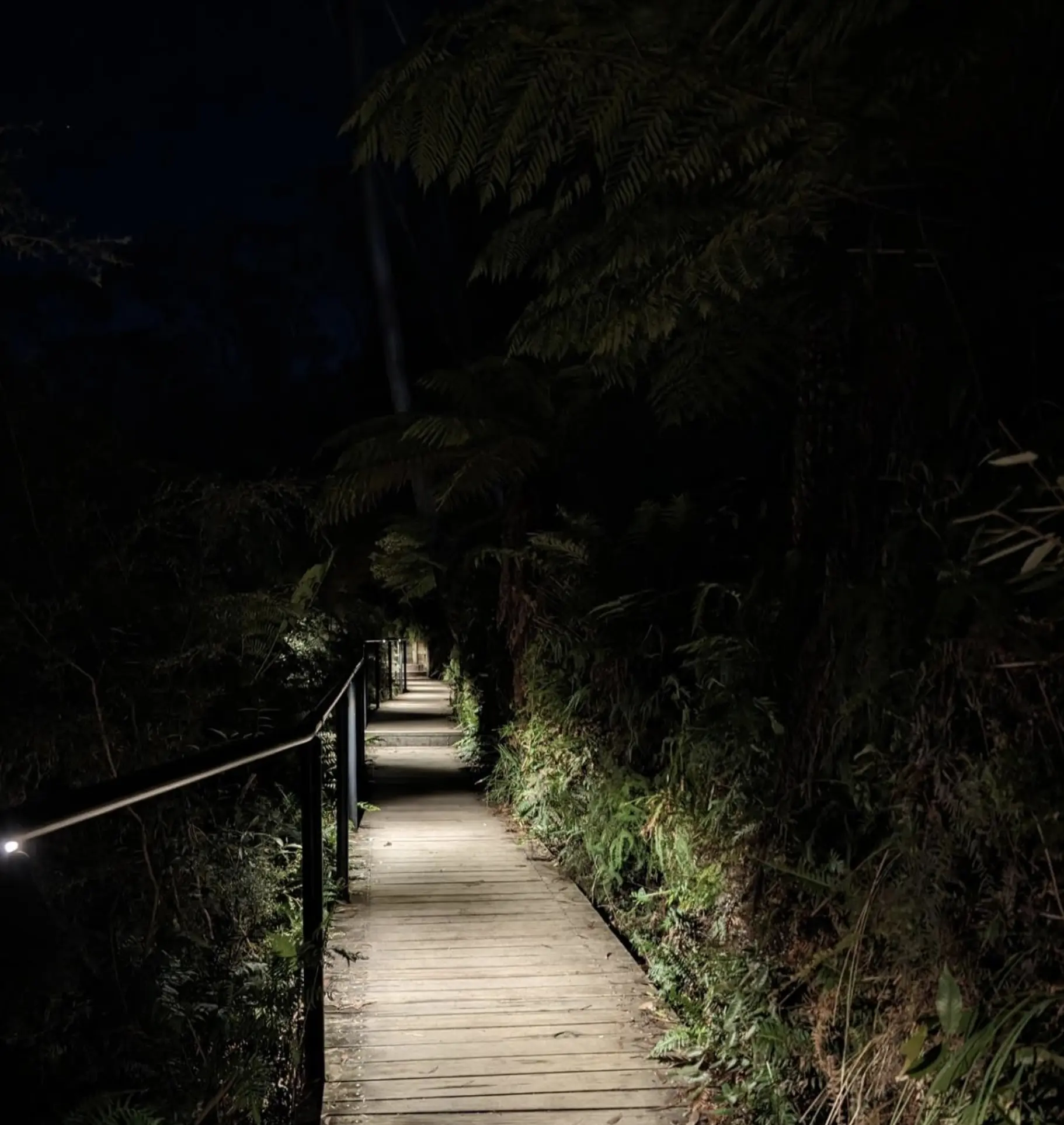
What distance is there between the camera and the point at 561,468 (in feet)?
26.9

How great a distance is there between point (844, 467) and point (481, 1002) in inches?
90.1

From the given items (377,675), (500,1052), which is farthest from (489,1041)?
(377,675)

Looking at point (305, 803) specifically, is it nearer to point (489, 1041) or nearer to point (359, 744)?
point (489, 1041)

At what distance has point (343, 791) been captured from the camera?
533 centimetres

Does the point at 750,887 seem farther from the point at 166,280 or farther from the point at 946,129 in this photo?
the point at 166,280

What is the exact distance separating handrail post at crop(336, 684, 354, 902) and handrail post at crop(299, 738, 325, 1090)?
1.88m

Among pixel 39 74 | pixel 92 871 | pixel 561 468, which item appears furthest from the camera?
pixel 39 74

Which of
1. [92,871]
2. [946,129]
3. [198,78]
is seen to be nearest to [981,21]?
[946,129]

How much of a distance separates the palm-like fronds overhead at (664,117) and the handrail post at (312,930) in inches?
67.4

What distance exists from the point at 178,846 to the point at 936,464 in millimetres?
3656

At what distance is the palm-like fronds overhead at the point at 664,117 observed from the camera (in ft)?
8.52

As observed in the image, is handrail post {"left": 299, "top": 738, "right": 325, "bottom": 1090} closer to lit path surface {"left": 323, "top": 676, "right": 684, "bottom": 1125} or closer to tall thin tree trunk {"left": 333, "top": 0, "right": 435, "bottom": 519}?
lit path surface {"left": 323, "top": 676, "right": 684, "bottom": 1125}

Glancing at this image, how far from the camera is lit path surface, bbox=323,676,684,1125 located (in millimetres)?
3033

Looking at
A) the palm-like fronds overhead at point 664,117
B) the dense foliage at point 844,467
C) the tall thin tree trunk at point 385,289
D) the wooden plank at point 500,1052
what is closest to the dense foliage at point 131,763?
the wooden plank at point 500,1052
